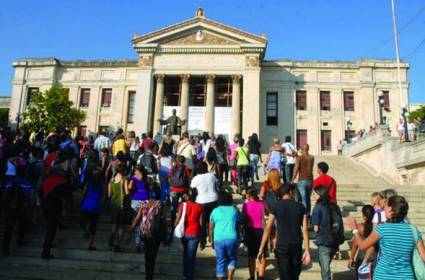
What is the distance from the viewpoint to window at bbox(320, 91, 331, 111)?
4078 cm

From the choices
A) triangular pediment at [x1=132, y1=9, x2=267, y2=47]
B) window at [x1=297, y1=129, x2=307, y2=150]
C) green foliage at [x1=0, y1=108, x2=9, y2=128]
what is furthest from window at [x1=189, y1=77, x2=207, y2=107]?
green foliage at [x1=0, y1=108, x2=9, y2=128]

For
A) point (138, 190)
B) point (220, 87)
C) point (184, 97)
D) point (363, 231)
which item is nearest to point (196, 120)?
point (184, 97)

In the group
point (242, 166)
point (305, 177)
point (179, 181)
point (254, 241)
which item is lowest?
point (254, 241)

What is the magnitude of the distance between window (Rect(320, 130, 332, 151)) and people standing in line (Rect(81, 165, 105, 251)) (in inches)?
1344

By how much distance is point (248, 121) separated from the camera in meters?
36.1

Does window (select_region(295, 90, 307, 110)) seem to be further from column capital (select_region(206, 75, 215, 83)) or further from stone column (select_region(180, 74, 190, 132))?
stone column (select_region(180, 74, 190, 132))

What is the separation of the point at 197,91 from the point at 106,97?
10349mm

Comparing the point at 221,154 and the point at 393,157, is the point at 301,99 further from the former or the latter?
the point at 221,154

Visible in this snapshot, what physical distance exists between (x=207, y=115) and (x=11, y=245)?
29686mm

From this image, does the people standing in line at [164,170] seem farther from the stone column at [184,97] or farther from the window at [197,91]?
the window at [197,91]

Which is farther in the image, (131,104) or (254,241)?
(131,104)

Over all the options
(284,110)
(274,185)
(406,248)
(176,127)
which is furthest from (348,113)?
(406,248)

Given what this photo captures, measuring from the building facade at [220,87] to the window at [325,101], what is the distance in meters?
0.10

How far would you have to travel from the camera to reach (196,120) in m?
37.8
